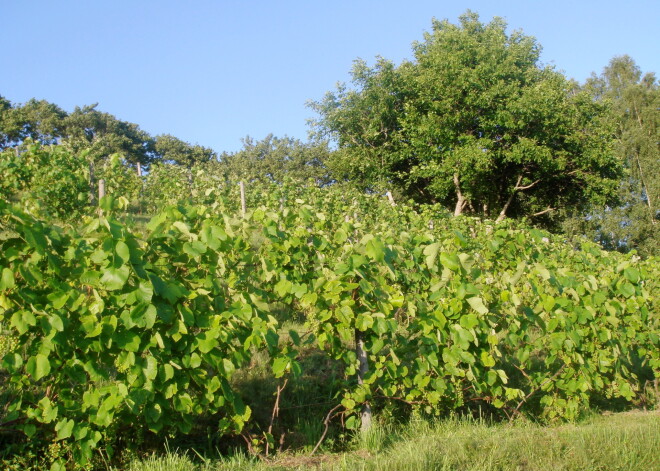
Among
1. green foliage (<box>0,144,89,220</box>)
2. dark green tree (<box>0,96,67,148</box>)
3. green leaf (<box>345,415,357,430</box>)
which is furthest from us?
dark green tree (<box>0,96,67,148</box>)

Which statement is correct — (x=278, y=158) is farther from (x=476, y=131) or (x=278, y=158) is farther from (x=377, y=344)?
(x=377, y=344)

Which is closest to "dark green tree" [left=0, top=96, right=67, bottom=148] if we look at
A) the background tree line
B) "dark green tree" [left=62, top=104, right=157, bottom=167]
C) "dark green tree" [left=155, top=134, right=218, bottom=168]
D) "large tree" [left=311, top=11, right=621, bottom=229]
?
"dark green tree" [left=62, top=104, right=157, bottom=167]

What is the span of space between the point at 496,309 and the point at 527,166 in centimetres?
1632

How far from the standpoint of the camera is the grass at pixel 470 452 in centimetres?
279

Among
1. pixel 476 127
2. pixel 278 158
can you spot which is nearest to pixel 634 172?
pixel 476 127

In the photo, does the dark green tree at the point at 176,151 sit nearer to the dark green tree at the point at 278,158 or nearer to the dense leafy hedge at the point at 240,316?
the dark green tree at the point at 278,158

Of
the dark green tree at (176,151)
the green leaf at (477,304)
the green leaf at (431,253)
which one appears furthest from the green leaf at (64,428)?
the dark green tree at (176,151)

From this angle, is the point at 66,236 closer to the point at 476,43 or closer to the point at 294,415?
the point at 294,415

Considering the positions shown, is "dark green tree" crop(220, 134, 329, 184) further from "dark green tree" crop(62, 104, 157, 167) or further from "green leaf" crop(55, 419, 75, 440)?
"green leaf" crop(55, 419, 75, 440)

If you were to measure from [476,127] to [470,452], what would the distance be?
1669 cm

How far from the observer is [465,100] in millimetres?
17500

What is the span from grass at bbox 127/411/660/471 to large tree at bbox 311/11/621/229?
45.0 ft

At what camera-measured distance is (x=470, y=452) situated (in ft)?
10.1

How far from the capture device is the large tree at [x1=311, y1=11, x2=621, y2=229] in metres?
17.1
